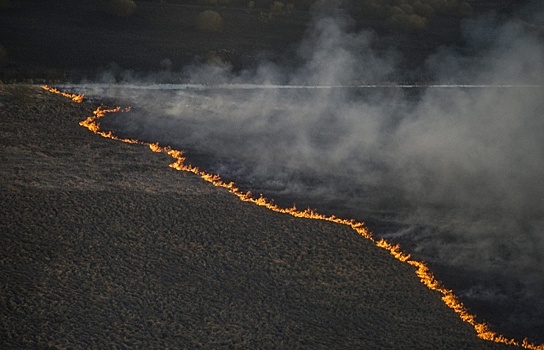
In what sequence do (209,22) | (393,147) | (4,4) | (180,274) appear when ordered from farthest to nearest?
(209,22), (4,4), (393,147), (180,274)

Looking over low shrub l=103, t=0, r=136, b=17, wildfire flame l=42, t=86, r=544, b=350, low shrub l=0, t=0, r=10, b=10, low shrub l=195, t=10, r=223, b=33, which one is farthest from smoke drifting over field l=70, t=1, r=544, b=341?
low shrub l=0, t=0, r=10, b=10

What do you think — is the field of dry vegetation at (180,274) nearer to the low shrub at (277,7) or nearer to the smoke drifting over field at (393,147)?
the smoke drifting over field at (393,147)

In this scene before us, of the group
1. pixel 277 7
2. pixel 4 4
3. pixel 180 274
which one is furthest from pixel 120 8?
pixel 180 274

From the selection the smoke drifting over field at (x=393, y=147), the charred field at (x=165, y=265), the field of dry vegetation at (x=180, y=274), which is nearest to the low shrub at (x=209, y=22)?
the smoke drifting over field at (x=393, y=147)

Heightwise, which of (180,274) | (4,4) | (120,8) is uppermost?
(120,8)

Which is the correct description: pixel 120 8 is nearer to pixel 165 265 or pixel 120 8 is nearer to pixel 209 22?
pixel 209 22

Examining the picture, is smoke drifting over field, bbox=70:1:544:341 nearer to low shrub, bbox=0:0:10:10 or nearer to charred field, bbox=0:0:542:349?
charred field, bbox=0:0:542:349

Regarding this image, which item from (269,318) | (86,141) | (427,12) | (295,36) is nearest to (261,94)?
(86,141)

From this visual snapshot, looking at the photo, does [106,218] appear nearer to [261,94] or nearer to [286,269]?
[286,269]
